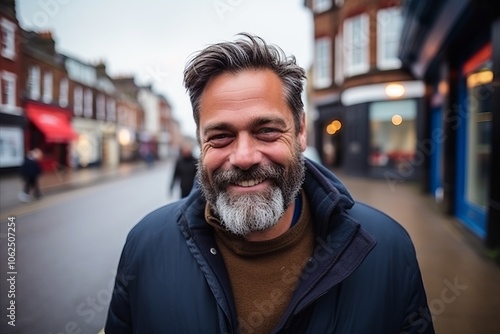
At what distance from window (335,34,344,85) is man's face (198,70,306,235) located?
49.9ft

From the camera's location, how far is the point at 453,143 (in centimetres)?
719

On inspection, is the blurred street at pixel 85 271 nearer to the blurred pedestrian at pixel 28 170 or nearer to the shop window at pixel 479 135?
the blurred pedestrian at pixel 28 170

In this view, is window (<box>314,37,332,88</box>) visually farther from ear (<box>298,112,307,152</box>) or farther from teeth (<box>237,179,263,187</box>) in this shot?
teeth (<box>237,179,263,187</box>)

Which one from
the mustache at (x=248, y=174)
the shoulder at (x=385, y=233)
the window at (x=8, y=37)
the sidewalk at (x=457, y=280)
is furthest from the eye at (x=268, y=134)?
the sidewalk at (x=457, y=280)

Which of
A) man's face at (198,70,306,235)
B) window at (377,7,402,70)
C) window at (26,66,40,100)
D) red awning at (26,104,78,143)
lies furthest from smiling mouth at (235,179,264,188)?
window at (377,7,402,70)

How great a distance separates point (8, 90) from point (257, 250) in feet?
4.30

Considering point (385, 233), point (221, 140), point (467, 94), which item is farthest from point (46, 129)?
point (467, 94)

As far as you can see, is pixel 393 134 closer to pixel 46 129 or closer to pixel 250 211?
pixel 250 211

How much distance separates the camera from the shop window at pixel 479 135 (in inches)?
210

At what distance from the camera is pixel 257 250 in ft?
4.42

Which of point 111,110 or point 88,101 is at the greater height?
point 111,110

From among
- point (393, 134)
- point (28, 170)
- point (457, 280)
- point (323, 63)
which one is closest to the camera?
point (28, 170)

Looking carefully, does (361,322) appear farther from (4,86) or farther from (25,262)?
(4,86)

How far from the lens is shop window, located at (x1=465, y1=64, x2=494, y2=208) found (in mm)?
5332
